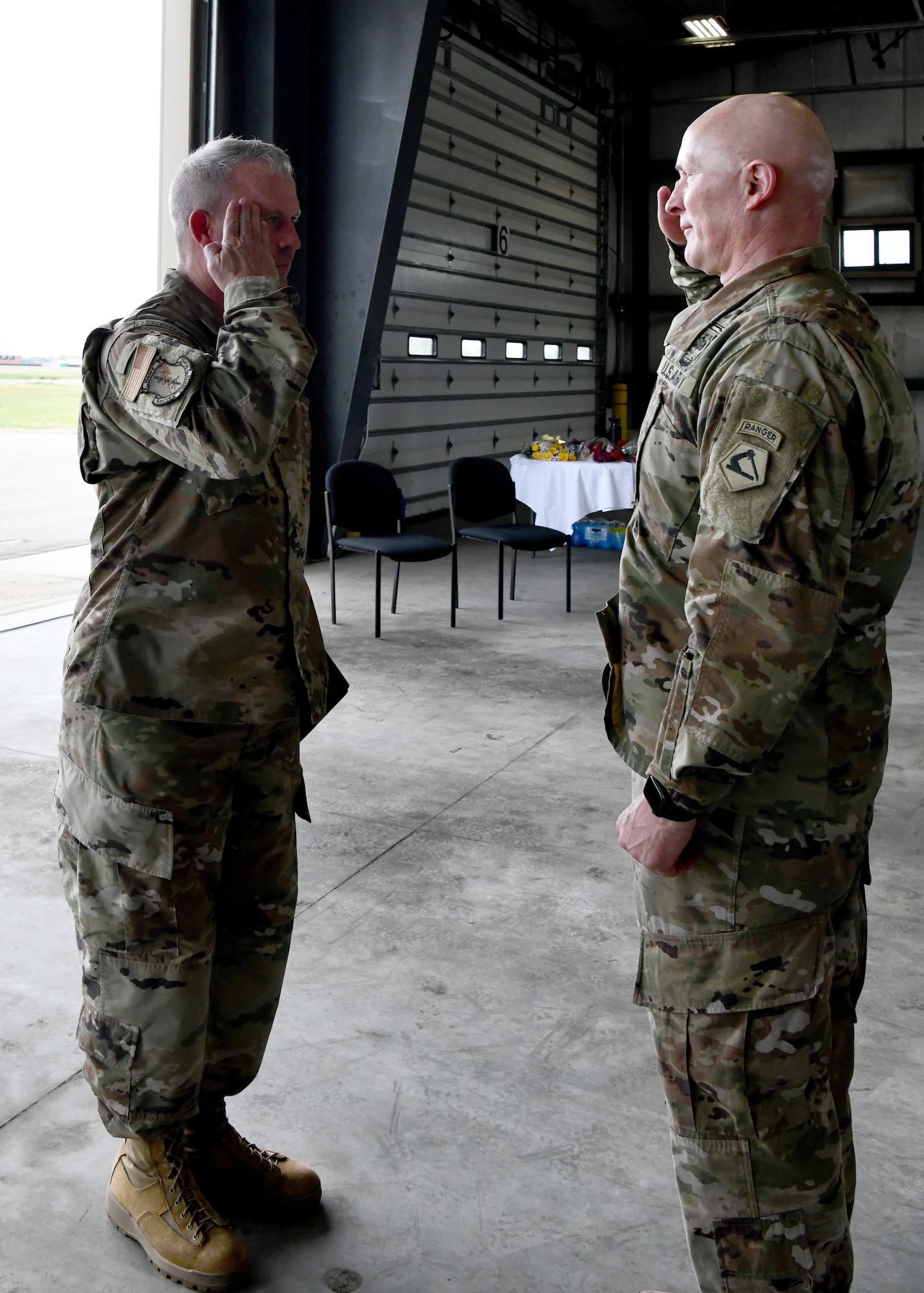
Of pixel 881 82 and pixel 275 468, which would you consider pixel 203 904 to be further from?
pixel 881 82

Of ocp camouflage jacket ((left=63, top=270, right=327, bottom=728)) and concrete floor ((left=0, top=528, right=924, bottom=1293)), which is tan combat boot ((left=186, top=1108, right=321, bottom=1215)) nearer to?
concrete floor ((left=0, top=528, right=924, bottom=1293))

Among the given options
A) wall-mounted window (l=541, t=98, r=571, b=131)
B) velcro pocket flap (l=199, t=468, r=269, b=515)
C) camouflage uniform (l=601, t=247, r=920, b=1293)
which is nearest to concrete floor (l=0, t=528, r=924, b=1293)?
camouflage uniform (l=601, t=247, r=920, b=1293)

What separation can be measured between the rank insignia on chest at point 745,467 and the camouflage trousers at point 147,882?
82 cm

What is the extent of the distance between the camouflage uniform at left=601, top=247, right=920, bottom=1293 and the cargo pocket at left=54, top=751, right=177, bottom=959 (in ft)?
2.23

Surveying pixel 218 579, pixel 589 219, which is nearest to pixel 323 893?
pixel 218 579

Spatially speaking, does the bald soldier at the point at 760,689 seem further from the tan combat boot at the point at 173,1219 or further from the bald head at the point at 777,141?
the tan combat boot at the point at 173,1219

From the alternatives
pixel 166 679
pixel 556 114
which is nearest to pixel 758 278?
Answer: pixel 166 679

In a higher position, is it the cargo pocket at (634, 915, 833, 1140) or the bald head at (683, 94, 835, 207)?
the bald head at (683, 94, 835, 207)

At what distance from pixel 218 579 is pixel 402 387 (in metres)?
8.44

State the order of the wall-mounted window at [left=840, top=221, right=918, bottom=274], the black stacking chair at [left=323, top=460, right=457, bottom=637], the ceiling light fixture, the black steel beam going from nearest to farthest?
1. the black stacking chair at [left=323, top=460, right=457, bottom=637]
2. the ceiling light fixture
3. the wall-mounted window at [left=840, top=221, right=918, bottom=274]
4. the black steel beam

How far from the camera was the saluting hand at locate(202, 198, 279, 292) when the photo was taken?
1.64 meters

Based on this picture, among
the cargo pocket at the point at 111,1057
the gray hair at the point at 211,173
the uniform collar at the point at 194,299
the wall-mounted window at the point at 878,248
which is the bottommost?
the cargo pocket at the point at 111,1057

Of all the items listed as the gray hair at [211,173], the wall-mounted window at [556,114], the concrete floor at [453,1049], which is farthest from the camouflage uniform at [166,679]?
the wall-mounted window at [556,114]

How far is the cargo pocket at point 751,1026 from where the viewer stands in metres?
1.37
